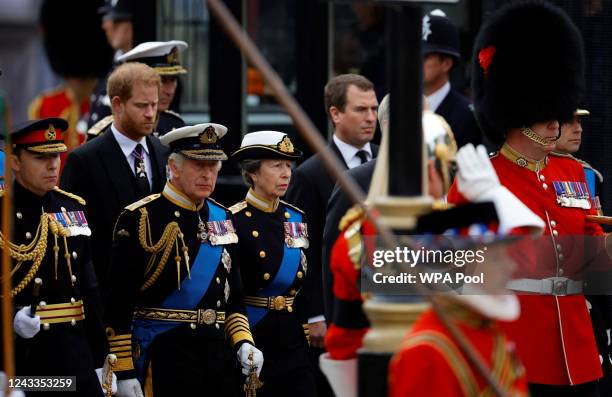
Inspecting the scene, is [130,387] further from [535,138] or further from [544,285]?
[535,138]

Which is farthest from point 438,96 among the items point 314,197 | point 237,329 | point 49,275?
point 49,275

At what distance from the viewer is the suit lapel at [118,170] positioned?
8391mm

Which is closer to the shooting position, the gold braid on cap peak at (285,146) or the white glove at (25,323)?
the white glove at (25,323)

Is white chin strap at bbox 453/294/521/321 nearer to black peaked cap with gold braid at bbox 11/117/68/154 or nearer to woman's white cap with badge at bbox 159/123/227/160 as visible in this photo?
woman's white cap with badge at bbox 159/123/227/160

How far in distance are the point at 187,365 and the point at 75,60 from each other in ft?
19.4

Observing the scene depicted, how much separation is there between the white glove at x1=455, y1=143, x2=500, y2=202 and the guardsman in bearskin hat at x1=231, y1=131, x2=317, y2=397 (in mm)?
3044

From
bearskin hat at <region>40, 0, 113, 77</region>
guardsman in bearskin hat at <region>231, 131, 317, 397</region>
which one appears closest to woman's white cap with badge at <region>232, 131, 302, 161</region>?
guardsman in bearskin hat at <region>231, 131, 317, 397</region>

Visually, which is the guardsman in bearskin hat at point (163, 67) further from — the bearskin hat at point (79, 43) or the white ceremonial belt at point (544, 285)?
the white ceremonial belt at point (544, 285)

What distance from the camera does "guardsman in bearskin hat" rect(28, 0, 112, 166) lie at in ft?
39.6

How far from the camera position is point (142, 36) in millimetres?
11938

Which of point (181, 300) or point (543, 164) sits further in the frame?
point (543, 164)

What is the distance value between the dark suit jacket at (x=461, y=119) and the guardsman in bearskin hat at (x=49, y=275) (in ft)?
9.50

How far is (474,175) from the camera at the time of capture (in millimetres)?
5098

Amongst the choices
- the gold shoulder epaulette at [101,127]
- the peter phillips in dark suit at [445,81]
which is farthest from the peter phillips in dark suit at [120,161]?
the peter phillips in dark suit at [445,81]
